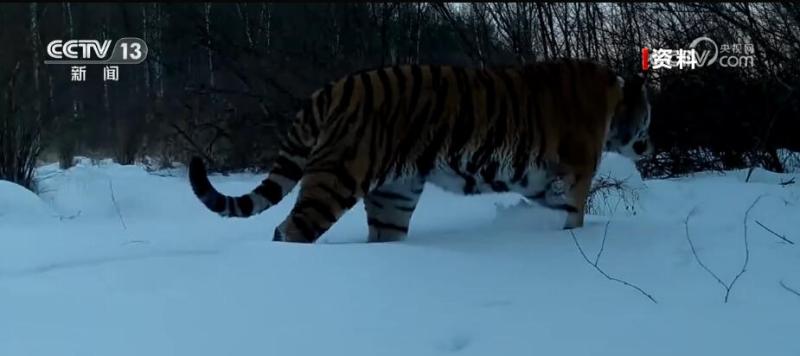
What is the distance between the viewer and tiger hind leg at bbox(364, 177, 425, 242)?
4.29 metres

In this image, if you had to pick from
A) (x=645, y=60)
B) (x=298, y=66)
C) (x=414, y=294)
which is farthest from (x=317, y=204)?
(x=298, y=66)

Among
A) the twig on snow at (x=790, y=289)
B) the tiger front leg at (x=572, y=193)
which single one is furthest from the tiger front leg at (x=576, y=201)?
the twig on snow at (x=790, y=289)

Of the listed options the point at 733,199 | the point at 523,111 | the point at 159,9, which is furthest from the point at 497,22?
the point at 159,9

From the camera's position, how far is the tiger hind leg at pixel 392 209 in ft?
14.1

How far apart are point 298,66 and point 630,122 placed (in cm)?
746

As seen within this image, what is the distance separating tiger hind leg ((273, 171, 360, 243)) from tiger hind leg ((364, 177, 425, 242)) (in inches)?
20.9

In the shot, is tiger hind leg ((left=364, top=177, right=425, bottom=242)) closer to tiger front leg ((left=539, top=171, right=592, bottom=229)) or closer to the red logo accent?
tiger front leg ((left=539, top=171, right=592, bottom=229))

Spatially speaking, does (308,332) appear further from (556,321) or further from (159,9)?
(159,9)

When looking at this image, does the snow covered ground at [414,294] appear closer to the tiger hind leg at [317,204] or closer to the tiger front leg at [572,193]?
the tiger front leg at [572,193]

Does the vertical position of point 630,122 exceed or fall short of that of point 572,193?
it exceeds it

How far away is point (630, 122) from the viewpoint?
4.77 metres

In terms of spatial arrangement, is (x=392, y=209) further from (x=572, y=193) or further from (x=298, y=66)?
(x=298, y=66)

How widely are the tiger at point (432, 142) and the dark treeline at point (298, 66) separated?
3.76 metres

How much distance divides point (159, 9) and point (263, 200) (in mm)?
10879
